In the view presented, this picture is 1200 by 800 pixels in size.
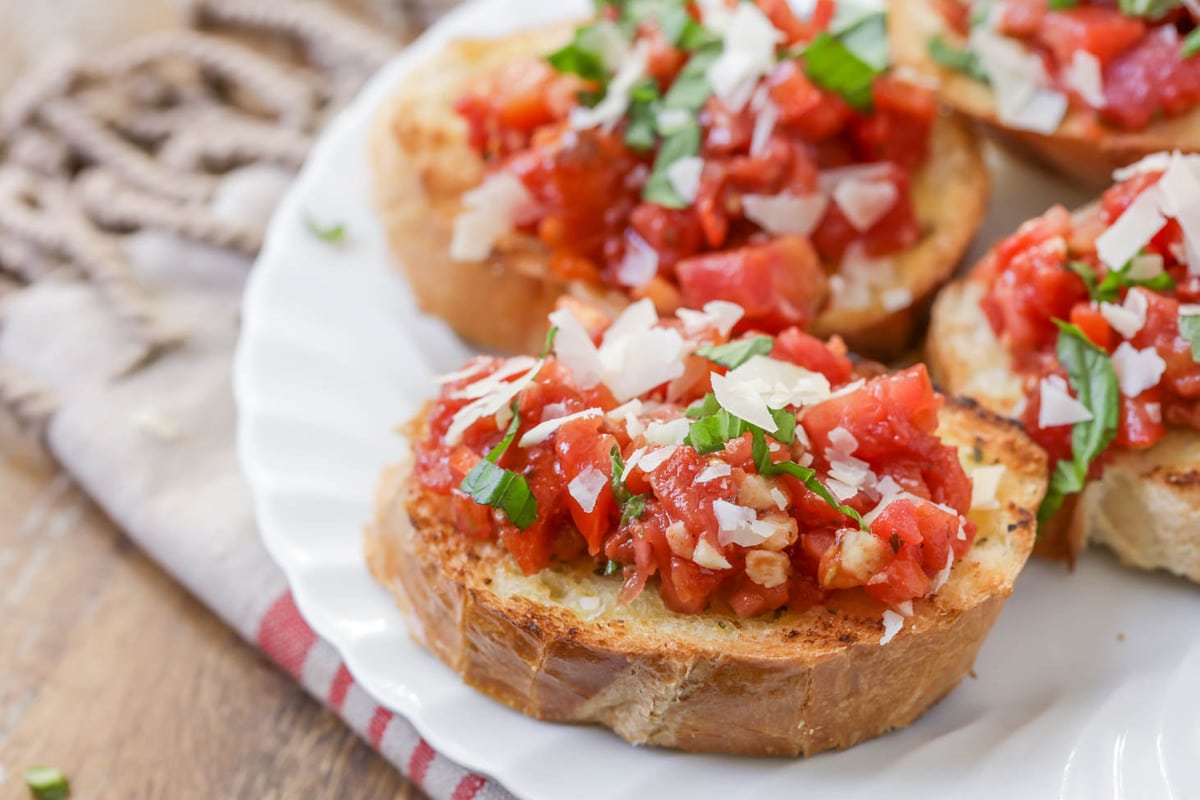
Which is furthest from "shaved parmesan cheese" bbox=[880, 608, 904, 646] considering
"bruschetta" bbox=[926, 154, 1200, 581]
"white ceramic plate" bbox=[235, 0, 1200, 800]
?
"bruschetta" bbox=[926, 154, 1200, 581]

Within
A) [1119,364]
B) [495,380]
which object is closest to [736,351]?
[495,380]

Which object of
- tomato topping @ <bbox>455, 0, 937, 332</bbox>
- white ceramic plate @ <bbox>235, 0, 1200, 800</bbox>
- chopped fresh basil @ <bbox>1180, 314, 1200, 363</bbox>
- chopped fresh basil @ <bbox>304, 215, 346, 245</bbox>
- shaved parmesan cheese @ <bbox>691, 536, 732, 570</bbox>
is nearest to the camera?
shaved parmesan cheese @ <bbox>691, 536, 732, 570</bbox>

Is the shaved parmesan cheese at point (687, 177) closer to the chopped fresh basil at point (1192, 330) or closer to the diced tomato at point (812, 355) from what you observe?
the diced tomato at point (812, 355)

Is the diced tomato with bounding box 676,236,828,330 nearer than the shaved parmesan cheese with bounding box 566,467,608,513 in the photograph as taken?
No

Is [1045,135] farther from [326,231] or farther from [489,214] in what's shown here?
[326,231]

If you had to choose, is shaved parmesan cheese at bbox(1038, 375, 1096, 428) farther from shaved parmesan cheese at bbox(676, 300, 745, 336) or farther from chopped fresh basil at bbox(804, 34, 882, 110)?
chopped fresh basil at bbox(804, 34, 882, 110)

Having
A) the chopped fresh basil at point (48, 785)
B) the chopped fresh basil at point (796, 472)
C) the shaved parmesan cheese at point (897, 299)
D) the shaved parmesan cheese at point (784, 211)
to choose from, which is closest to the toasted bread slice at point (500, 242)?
the shaved parmesan cheese at point (897, 299)

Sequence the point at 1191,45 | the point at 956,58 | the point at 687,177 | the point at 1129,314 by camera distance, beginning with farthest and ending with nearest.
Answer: the point at 956,58
the point at 687,177
the point at 1191,45
the point at 1129,314
